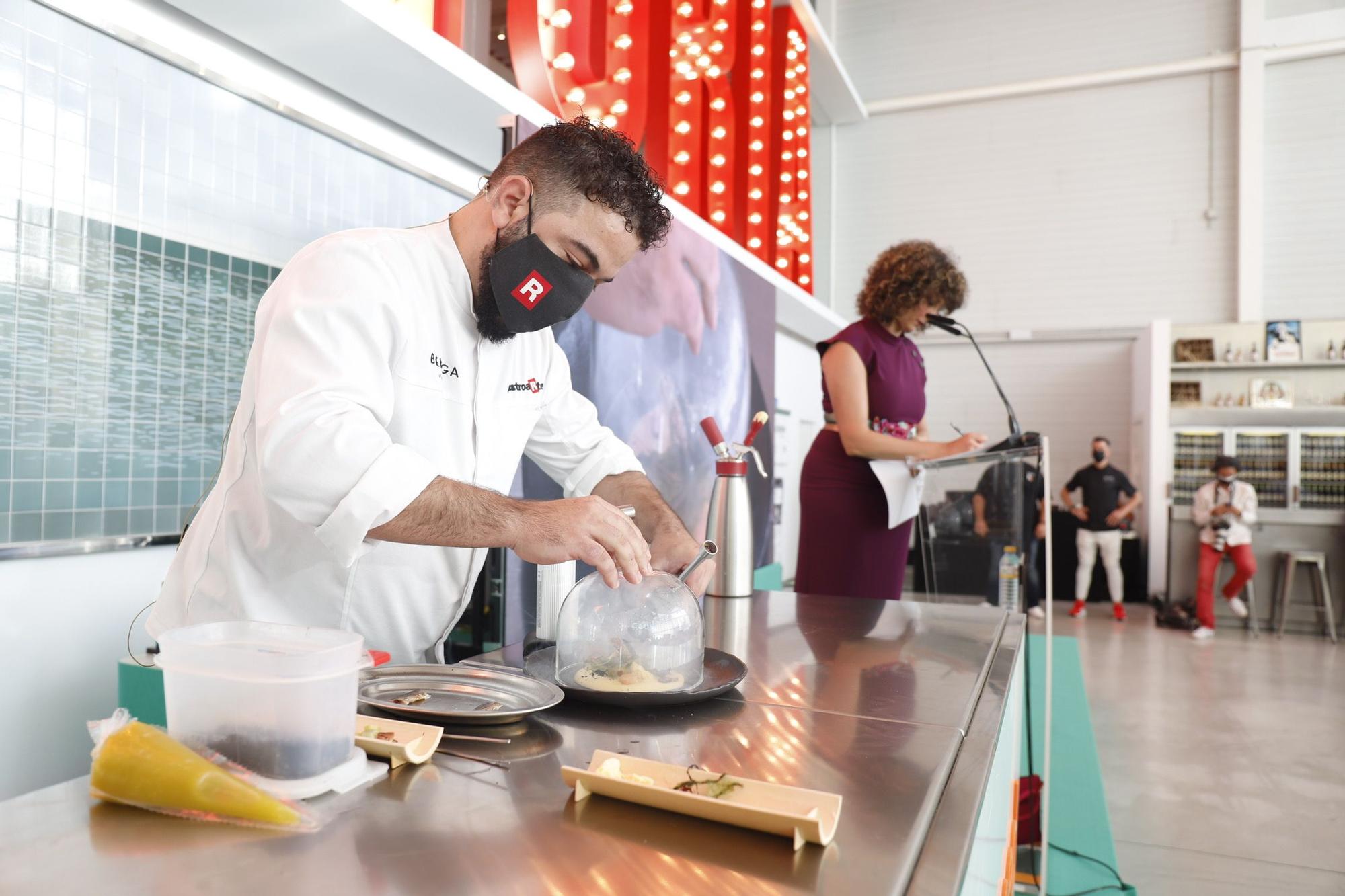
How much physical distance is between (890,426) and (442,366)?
1530 millimetres

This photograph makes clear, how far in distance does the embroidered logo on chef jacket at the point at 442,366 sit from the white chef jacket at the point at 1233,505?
727 centimetres

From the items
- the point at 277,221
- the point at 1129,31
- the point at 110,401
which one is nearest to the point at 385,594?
the point at 110,401

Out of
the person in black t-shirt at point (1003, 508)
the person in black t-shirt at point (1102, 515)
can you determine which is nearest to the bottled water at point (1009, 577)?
the person in black t-shirt at point (1003, 508)

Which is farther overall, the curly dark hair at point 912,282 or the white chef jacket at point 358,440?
the curly dark hair at point 912,282

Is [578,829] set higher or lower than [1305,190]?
lower

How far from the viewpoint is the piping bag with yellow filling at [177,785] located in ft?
2.13

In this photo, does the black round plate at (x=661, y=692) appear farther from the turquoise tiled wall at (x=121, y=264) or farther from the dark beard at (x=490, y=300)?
the turquoise tiled wall at (x=121, y=264)

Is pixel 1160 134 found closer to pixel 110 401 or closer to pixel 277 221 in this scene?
pixel 277 221

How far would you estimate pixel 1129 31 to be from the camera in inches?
340

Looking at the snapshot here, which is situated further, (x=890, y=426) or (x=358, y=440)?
(x=890, y=426)

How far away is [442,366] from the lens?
145 cm

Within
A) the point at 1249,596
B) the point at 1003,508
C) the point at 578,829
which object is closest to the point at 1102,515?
the point at 1249,596

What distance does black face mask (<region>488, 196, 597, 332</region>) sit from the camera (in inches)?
55.1

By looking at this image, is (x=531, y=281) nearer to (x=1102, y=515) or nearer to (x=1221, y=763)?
(x=1221, y=763)
